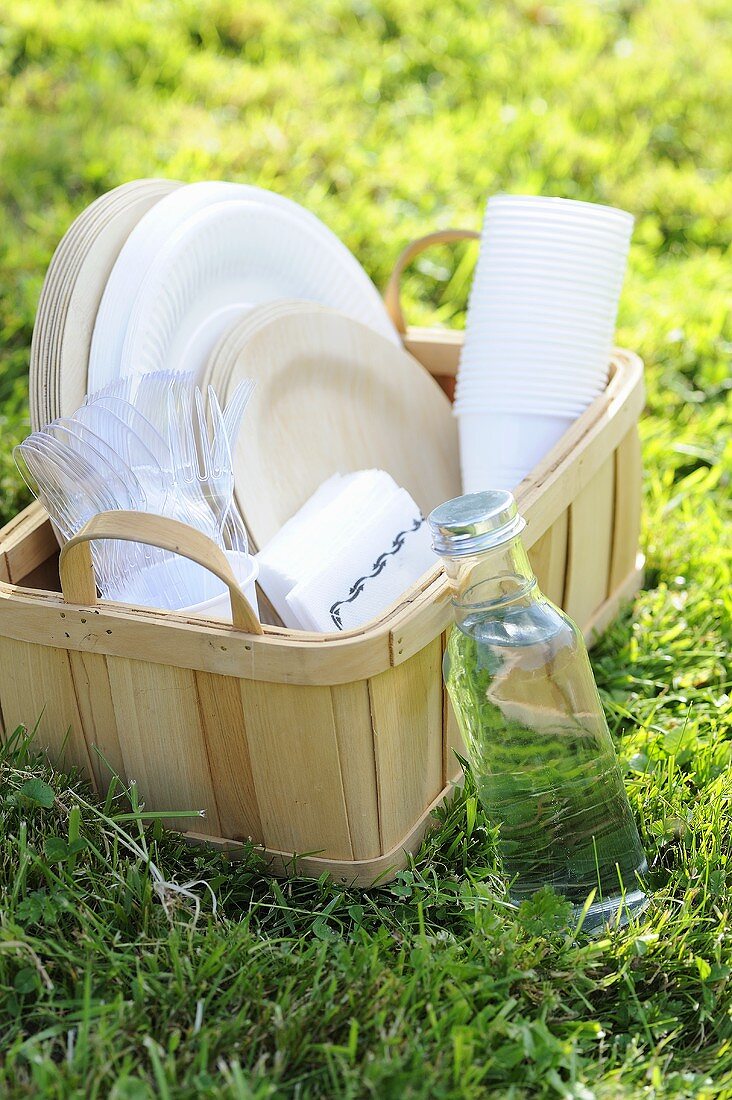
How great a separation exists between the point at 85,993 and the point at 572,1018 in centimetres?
48

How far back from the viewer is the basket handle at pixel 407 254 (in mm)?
1911

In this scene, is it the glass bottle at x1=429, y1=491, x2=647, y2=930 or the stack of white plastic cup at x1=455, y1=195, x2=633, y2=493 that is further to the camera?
the stack of white plastic cup at x1=455, y1=195, x2=633, y2=493

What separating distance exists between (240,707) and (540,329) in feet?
2.59

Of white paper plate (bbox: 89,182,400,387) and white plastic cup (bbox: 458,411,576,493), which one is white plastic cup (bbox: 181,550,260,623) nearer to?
white paper plate (bbox: 89,182,400,387)

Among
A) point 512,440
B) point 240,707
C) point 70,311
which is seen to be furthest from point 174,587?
point 512,440

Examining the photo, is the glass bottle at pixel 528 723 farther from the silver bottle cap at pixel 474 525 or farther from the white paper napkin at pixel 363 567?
the white paper napkin at pixel 363 567

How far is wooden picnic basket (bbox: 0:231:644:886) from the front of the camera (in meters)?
1.22

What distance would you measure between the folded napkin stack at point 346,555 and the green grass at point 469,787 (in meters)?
0.29

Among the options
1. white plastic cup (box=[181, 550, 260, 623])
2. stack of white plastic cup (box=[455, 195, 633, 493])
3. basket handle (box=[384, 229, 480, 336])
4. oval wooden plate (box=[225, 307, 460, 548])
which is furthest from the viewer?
basket handle (box=[384, 229, 480, 336])

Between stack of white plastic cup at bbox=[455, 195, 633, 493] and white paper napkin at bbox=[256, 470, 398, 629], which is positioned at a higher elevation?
stack of white plastic cup at bbox=[455, 195, 633, 493]

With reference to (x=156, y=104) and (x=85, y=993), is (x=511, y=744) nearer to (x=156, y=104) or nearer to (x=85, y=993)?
(x=85, y=993)

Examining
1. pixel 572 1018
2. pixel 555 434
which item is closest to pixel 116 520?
pixel 572 1018

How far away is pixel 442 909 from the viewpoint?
1329 mm

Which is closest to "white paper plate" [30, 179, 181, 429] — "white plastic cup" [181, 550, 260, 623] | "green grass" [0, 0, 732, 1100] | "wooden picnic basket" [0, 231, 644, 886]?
"wooden picnic basket" [0, 231, 644, 886]
